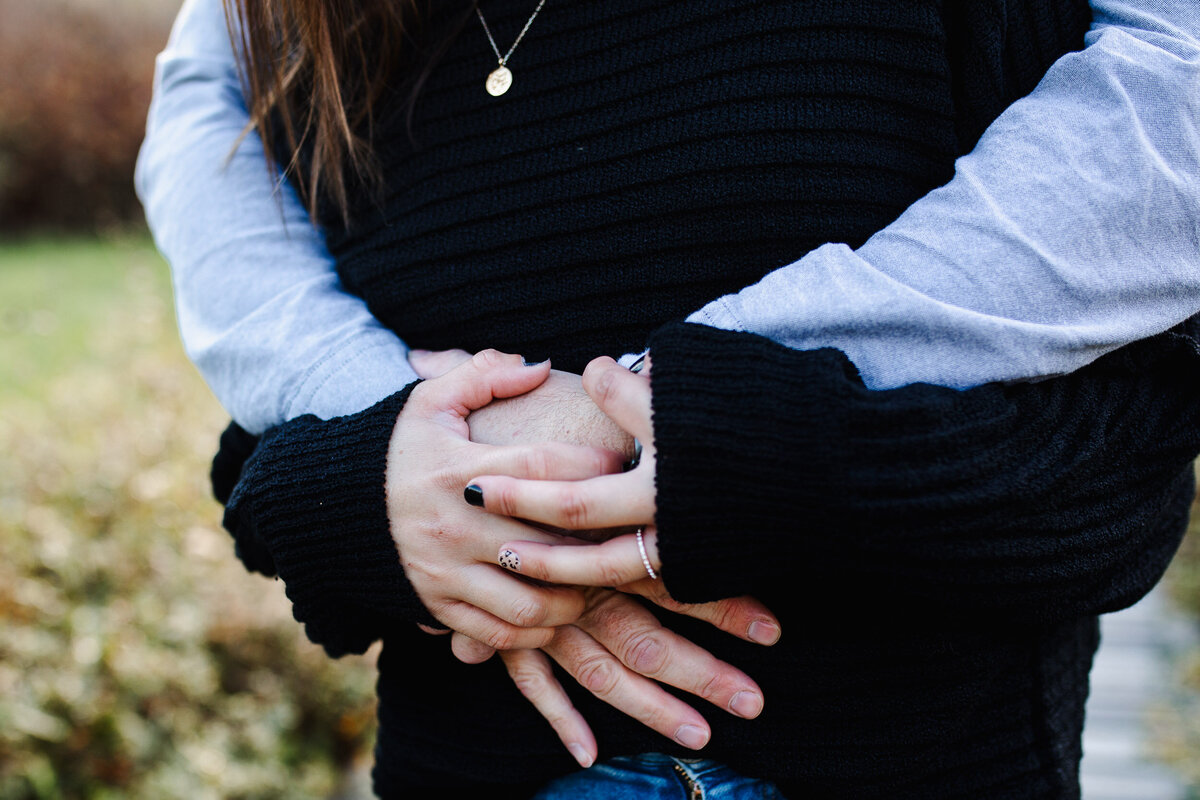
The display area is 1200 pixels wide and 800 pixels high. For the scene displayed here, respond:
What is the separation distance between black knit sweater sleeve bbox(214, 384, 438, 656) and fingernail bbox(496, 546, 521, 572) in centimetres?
13

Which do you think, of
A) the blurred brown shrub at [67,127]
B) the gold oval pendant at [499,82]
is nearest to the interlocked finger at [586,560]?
the gold oval pendant at [499,82]

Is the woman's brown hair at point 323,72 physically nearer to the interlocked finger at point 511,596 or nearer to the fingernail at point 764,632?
the interlocked finger at point 511,596

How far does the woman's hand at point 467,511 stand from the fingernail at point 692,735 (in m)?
0.18

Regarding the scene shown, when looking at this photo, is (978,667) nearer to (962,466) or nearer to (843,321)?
(962,466)

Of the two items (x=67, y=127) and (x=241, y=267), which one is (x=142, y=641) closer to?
(x=241, y=267)

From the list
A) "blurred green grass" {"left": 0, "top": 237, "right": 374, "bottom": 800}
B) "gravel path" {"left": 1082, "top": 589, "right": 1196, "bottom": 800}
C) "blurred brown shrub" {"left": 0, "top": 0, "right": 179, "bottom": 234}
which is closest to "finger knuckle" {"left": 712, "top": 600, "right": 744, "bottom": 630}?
"blurred green grass" {"left": 0, "top": 237, "right": 374, "bottom": 800}

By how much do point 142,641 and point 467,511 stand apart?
2.10 m

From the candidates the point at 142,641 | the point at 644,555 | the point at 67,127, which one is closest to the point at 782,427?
the point at 644,555

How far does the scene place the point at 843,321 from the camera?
3.08 feet

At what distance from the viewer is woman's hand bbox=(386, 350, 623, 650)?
982 mm

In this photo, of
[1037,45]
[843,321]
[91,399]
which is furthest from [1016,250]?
[91,399]

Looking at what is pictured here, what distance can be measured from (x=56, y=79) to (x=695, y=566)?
10.1 m

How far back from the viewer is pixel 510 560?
0.97m

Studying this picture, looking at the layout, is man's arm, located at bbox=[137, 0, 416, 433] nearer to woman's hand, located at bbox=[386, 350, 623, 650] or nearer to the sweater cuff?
woman's hand, located at bbox=[386, 350, 623, 650]
